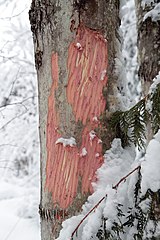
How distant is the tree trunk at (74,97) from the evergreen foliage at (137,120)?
0.10ft

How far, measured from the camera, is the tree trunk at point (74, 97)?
990 millimetres

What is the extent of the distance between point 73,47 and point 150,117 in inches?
10.0

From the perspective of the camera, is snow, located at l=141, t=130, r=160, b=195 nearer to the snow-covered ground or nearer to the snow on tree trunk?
the snow on tree trunk

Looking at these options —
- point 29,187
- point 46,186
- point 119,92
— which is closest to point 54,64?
point 119,92

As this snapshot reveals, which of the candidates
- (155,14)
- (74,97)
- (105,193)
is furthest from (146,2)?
(105,193)

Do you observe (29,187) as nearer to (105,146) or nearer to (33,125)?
(33,125)

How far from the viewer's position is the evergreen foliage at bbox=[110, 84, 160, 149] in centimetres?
88

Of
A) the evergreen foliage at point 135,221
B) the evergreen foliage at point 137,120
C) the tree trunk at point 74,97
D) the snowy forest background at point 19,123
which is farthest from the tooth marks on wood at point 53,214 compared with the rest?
the snowy forest background at point 19,123

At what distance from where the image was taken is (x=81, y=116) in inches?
39.6

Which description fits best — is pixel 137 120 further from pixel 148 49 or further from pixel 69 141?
pixel 148 49

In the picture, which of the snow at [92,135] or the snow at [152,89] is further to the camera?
the snow at [92,135]

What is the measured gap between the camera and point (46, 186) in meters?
1.05

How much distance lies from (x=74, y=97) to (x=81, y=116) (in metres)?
0.05

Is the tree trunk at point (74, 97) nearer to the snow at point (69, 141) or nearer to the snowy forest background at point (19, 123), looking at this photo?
the snow at point (69, 141)
